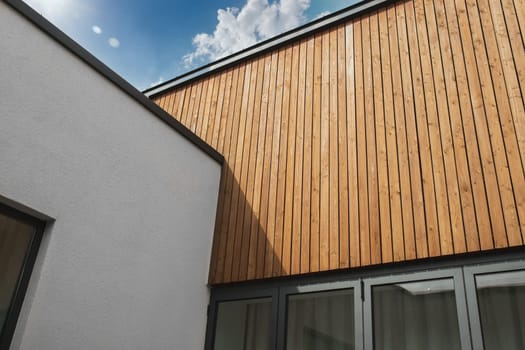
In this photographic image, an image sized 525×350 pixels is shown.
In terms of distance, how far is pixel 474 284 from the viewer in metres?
2.96

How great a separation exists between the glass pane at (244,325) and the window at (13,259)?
167 centimetres

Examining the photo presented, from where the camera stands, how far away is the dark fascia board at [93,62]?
297cm

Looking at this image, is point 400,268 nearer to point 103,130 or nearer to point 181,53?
point 103,130

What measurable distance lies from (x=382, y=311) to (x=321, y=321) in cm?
48

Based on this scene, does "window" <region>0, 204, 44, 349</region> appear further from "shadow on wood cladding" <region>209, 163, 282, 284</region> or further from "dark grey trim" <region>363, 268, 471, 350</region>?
"dark grey trim" <region>363, 268, 471, 350</region>

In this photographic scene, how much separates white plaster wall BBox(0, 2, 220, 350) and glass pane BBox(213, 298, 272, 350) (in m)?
0.17

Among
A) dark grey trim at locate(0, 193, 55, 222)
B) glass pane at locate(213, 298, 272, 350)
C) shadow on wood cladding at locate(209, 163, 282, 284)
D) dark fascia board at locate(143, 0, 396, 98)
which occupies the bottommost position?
glass pane at locate(213, 298, 272, 350)

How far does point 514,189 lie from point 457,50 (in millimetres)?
1299

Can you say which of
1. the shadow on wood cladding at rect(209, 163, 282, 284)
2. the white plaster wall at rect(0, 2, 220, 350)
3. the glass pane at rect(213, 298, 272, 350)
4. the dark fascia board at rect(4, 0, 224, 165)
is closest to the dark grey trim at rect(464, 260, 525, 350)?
the shadow on wood cladding at rect(209, 163, 282, 284)

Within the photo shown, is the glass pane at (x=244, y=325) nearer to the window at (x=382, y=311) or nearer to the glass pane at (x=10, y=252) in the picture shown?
the window at (x=382, y=311)

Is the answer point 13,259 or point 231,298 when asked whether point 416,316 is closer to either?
point 231,298

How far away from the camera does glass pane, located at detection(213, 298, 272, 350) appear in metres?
3.67

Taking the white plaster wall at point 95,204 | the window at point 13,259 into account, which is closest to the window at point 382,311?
the white plaster wall at point 95,204

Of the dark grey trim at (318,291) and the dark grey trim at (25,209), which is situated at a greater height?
the dark grey trim at (25,209)
